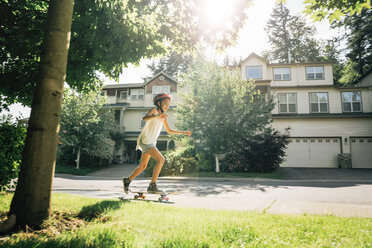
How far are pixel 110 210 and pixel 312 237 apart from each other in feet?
8.58

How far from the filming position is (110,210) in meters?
3.31

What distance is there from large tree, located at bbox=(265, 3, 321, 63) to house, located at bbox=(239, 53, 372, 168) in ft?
50.0

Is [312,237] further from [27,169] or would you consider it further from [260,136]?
[260,136]

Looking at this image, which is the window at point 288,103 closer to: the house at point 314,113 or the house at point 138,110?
the house at point 314,113

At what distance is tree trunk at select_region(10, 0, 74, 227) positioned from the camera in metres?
2.47

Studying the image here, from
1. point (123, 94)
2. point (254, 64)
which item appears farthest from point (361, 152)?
point (123, 94)

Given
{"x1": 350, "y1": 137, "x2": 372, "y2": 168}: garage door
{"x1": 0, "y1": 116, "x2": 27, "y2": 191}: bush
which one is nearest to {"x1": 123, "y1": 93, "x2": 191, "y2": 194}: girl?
{"x1": 0, "y1": 116, "x2": 27, "y2": 191}: bush

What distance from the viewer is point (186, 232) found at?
238 cm

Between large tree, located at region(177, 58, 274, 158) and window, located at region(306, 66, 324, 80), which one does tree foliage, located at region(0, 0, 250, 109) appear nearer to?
large tree, located at region(177, 58, 274, 158)

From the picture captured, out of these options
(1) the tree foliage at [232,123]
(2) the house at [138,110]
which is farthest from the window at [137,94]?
(1) the tree foliage at [232,123]

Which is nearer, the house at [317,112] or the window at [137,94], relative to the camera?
the house at [317,112]

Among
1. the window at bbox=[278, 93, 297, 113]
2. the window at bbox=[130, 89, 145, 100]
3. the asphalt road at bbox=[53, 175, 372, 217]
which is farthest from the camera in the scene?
the window at bbox=[130, 89, 145, 100]

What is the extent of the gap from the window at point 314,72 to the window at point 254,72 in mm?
5060

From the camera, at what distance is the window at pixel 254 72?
24.2m
